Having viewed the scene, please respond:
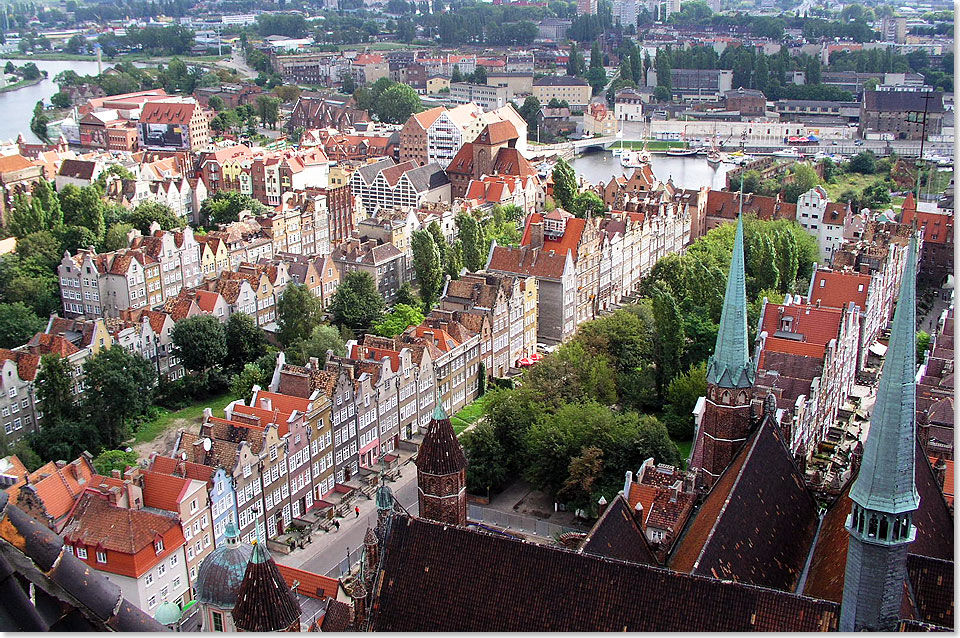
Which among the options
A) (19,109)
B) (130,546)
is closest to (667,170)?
(130,546)

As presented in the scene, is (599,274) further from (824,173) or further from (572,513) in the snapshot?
(824,173)

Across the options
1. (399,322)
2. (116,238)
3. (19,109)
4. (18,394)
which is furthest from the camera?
(19,109)

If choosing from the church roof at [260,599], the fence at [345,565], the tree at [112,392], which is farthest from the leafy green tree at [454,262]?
the church roof at [260,599]

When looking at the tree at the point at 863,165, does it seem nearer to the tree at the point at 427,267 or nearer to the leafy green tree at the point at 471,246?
the leafy green tree at the point at 471,246

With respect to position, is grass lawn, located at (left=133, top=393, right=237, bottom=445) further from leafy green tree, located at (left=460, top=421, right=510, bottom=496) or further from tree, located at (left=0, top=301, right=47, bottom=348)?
leafy green tree, located at (left=460, top=421, right=510, bottom=496)

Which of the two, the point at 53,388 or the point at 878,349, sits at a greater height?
the point at 53,388

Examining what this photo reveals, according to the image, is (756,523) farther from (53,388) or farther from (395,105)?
(395,105)
